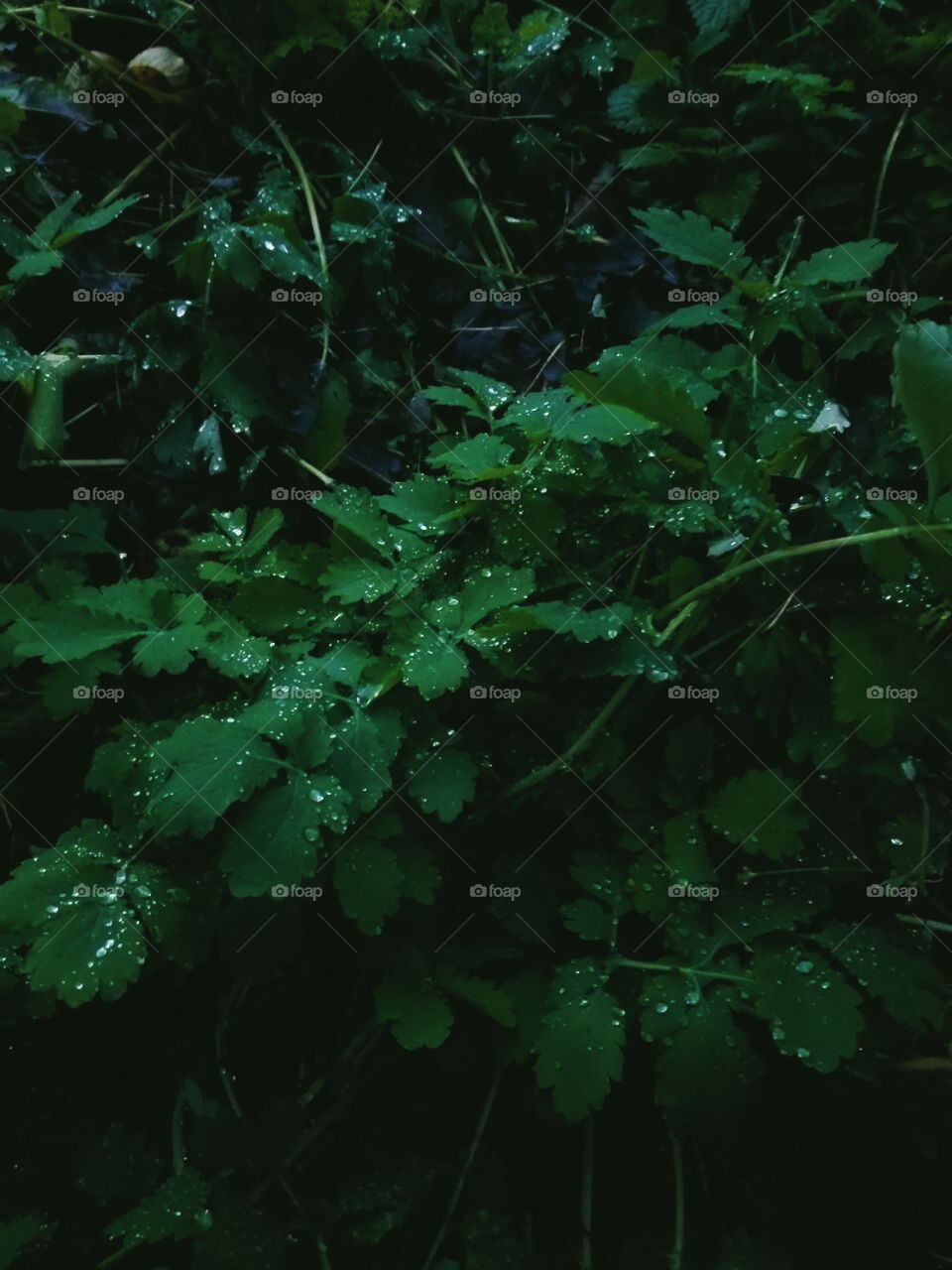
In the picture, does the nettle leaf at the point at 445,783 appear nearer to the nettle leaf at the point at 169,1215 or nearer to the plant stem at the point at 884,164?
the nettle leaf at the point at 169,1215

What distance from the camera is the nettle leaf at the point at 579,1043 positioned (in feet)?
4.89

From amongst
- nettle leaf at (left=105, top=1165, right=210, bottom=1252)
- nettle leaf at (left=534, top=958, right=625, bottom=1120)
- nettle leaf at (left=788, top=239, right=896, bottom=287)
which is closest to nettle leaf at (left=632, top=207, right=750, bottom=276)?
nettle leaf at (left=788, top=239, right=896, bottom=287)

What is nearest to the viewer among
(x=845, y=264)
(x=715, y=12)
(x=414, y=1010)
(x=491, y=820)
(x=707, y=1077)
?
(x=707, y=1077)

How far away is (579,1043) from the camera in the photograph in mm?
1521

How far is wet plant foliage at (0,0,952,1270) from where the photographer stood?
1580 mm

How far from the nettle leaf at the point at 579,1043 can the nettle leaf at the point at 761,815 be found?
13.5 inches

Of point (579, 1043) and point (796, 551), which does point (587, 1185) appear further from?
point (796, 551)

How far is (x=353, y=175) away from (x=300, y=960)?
6.38 feet

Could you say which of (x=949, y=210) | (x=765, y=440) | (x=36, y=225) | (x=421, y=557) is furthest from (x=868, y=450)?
(x=36, y=225)

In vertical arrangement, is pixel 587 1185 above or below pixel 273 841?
below

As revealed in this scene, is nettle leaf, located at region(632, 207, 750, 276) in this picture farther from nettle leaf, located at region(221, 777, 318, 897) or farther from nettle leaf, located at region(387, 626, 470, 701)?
nettle leaf, located at region(221, 777, 318, 897)

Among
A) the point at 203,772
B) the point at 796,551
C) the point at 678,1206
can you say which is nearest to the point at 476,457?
the point at 796,551

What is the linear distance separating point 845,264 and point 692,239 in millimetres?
316

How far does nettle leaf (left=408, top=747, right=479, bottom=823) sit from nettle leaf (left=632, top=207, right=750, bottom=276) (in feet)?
3.78
